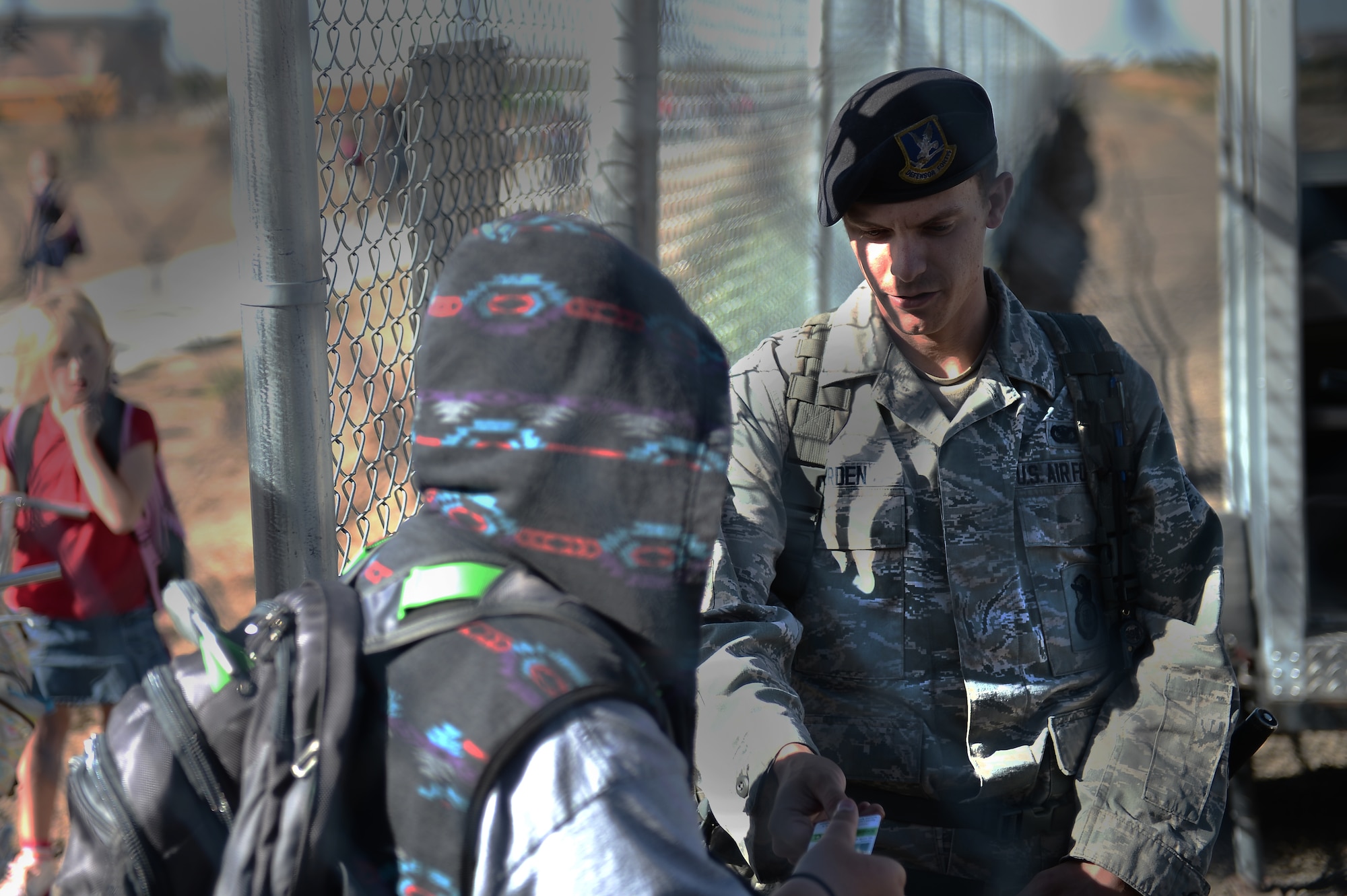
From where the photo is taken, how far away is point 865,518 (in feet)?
6.46

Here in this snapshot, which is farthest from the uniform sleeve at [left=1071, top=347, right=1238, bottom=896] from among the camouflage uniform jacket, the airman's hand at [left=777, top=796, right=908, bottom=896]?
the airman's hand at [left=777, top=796, right=908, bottom=896]

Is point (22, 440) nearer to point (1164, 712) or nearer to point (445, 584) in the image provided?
point (445, 584)

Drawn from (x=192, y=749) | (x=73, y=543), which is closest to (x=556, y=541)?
(x=192, y=749)

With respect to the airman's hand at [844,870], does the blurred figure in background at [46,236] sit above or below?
above

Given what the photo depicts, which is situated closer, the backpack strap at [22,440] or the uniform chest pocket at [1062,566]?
the uniform chest pocket at [1062,566]

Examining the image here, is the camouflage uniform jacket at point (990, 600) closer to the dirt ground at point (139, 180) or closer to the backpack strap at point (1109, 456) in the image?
the backpack strap at point (1109, 456)

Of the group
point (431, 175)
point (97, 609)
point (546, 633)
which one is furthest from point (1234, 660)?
point (546, 633)

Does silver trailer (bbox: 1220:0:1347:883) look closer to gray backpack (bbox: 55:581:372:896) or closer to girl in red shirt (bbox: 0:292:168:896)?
girl in red shirt (bbox: 0:292:168:896)

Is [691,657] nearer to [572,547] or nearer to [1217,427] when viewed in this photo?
[572,547]

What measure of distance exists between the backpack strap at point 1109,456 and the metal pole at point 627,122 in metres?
0.87

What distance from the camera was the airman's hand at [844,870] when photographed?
103cm

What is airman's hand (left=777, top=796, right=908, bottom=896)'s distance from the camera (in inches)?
40.6

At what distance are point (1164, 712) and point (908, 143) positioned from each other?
1.02m

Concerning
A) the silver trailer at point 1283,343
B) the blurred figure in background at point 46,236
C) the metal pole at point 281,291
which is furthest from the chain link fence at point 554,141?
the silver trailer at point 1283,343
